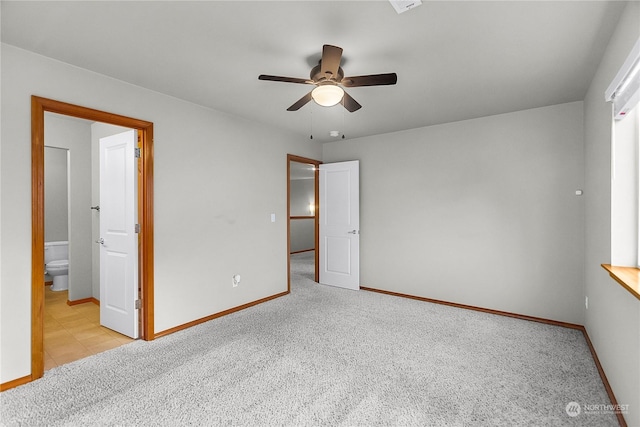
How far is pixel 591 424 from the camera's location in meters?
1.79

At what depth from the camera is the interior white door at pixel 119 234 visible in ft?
9.84

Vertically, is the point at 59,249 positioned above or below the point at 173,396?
above

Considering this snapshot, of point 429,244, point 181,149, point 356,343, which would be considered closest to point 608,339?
point 356,343

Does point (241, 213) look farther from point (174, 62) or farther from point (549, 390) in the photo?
point (549, 390)

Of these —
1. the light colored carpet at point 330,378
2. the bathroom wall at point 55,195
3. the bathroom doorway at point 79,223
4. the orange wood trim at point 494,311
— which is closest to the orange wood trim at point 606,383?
the light colored carpet at point 330,378

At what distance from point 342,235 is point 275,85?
2776 millimetres

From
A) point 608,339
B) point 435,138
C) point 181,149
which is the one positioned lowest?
point 608,339

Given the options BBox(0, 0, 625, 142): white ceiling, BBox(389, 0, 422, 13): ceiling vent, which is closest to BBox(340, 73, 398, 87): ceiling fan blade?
BBox(0, 0, 625, 142): white ceiling

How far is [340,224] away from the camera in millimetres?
5020

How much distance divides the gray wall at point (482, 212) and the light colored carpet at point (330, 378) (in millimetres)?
591

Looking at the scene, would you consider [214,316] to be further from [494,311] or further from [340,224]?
[494,311]

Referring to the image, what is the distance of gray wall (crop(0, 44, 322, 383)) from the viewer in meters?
2.19

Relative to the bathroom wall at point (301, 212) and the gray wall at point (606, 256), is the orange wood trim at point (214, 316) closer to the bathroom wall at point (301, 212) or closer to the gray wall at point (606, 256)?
the gray wall at point (606, 256)

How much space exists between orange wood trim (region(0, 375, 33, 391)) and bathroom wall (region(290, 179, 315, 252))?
21.6ft
